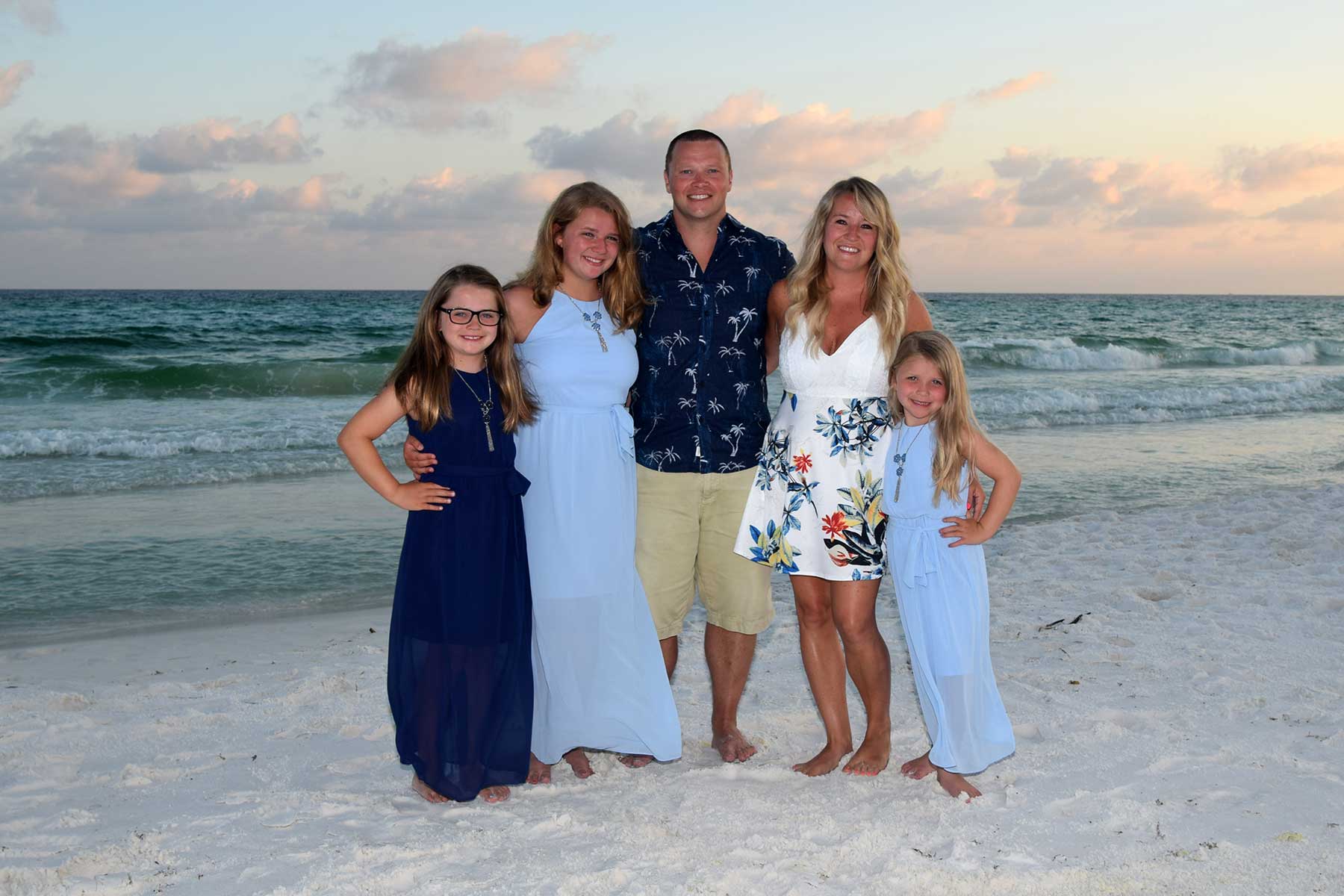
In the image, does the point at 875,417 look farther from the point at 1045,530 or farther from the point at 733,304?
the point at 1045,530

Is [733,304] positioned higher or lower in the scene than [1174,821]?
higher

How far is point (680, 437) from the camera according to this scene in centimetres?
336

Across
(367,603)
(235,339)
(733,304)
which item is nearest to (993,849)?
(733,304)

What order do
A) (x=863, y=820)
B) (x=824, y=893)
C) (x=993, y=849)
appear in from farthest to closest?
(x=863, y=820) → (x=993, y=849) → (x=824, y=893)

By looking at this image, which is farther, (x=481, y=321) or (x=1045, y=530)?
(x=1045, y=530)

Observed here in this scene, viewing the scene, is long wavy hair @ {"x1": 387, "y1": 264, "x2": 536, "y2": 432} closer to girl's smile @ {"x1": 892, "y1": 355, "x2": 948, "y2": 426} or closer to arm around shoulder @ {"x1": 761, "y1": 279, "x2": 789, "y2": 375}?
arm around shoulder @ {"x1": 761, "y1": 279, "x2": 789, "y2": 375}

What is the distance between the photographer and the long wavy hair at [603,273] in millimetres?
3211

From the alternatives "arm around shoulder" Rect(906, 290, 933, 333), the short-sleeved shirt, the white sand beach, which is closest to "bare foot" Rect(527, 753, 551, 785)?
the white sand beach

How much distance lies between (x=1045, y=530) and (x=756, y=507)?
14.0 ft

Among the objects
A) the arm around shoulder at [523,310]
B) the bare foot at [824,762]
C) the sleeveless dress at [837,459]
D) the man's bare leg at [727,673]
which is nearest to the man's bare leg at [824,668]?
the bare foot at [824,762]

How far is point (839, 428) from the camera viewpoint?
3.17 m

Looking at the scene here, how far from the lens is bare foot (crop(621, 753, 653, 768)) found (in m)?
3.46

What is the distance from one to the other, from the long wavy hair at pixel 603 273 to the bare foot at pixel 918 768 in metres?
1.64

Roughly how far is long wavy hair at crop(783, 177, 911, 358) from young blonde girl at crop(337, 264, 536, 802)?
0.89 m
